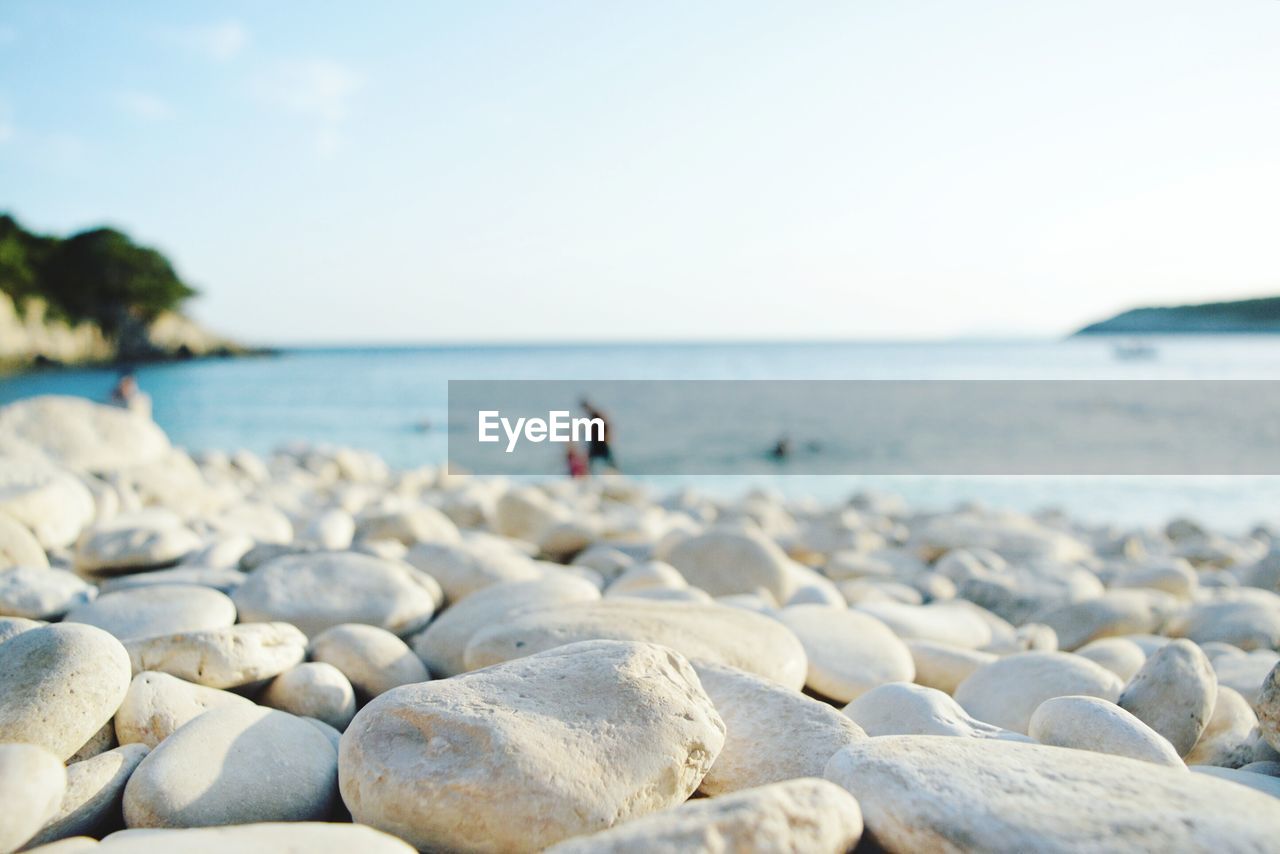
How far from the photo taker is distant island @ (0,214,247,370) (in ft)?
144

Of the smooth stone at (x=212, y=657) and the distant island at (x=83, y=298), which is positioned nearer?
the smooth stone at (x=212, y=657)

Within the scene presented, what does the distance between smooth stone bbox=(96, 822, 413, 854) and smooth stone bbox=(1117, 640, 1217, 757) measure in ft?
5.52

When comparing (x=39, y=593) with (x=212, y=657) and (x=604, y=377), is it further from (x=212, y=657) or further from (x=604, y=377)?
(x=604, y=377)

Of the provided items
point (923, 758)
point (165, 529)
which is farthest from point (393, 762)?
point (165, 529)

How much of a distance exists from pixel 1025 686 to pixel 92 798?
2066mm

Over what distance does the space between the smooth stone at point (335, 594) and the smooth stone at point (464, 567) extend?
0.14 m

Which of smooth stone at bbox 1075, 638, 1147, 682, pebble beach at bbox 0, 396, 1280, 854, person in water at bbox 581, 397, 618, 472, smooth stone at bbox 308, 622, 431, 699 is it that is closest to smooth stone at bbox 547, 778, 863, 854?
pebble beach at bbox 0, 396, 1280, 854

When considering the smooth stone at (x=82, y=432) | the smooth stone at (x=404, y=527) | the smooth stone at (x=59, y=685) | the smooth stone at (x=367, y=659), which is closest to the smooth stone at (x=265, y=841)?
the smooth stone at (x=59, y=685)

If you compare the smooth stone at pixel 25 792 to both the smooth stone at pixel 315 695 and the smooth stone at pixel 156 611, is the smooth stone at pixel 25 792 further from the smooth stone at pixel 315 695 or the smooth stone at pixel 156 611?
the smooth stone at pixel 156 611

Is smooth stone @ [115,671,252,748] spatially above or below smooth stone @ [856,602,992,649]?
above

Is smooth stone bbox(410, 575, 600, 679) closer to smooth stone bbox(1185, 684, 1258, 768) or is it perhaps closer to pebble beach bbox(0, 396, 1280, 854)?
pebble beach bbox(0, 396, 1280, 854)

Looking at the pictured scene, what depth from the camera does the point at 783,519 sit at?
22.2 feet

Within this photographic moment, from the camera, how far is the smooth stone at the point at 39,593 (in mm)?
2438

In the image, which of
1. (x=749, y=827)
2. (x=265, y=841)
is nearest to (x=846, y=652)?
(x=749, y=827)
